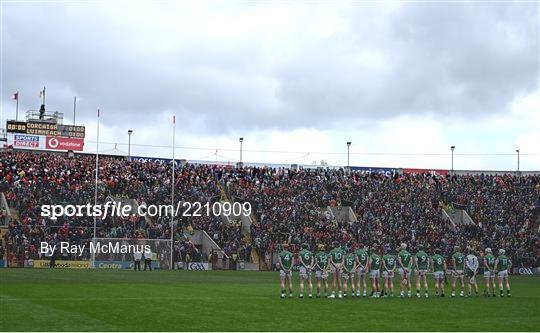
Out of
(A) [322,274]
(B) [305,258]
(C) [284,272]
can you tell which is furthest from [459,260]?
(C) [284,272]

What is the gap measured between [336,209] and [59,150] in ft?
109

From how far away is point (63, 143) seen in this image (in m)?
81.8

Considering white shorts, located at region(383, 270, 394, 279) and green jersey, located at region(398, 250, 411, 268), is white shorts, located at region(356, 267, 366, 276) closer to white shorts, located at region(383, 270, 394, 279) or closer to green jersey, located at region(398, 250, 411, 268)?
white shorts, located at region(383, 270, 394, 279)

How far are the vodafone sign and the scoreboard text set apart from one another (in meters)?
0.67

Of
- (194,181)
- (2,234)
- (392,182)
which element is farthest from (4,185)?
(392,182)

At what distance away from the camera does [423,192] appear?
68.5 metres

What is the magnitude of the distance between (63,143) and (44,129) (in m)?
2.54

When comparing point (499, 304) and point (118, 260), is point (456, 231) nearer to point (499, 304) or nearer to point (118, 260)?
point (118, 260)

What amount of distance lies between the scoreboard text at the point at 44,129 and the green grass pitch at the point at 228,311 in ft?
163

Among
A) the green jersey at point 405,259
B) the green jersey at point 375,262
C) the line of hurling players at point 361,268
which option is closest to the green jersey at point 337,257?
the line of hurling players at point 361,268
